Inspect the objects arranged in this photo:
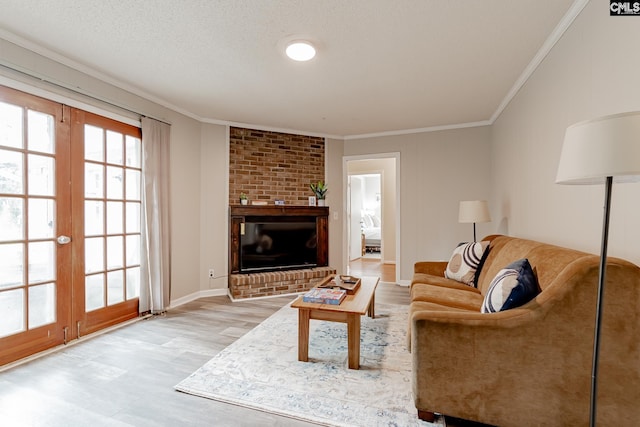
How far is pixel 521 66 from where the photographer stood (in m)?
2.74

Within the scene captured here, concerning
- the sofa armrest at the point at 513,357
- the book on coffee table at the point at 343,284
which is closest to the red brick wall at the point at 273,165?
the book on coffee table at the point at 343,284

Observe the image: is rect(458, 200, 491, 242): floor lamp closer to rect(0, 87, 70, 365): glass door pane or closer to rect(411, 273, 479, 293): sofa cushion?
rect(411, 273, 479, 293): sofa cushion

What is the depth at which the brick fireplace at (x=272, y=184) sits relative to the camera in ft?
14.0

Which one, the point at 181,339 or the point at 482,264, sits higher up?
the point at 482,264

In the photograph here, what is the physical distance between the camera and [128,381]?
Result: 6.75 ft

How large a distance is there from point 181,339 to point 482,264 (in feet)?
9.85

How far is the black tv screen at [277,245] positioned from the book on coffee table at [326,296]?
2.08 metres

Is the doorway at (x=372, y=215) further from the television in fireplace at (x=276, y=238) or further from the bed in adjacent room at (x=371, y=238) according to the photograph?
the television in fireplace at (x=276, y=238)

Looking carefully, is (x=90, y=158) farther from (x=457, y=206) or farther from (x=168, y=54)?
(x=457, y=206)

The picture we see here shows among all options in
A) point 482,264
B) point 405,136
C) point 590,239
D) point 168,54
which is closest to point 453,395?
point 590,239

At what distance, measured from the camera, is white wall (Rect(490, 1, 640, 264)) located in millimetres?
1554

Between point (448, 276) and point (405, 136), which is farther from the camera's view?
point (405, 136)

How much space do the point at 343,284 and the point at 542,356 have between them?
1686 millimetres

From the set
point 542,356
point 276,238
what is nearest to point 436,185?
point 276,238
